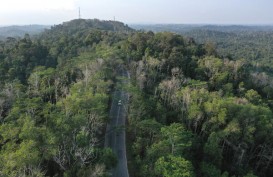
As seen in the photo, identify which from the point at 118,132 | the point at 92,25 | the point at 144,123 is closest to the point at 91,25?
the point at 92,25

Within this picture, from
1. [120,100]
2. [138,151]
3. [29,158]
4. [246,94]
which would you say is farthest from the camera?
[246,94]

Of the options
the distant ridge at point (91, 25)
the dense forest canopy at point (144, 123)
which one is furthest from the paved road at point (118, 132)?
the distant ridge at point (91, 25)

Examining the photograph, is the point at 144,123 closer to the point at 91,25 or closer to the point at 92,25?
the point at 92,25

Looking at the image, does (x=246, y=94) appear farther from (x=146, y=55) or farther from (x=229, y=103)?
(x=146, y=55)

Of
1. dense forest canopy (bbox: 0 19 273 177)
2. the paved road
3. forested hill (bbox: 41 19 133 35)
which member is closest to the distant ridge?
forested hill (bbox: 41 19 133 35)

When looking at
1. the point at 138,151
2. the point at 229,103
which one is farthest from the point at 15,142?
the point at 229,103

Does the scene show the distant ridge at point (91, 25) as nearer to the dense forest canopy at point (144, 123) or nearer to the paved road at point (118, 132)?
the dense forest canopy at point (144, 123)
